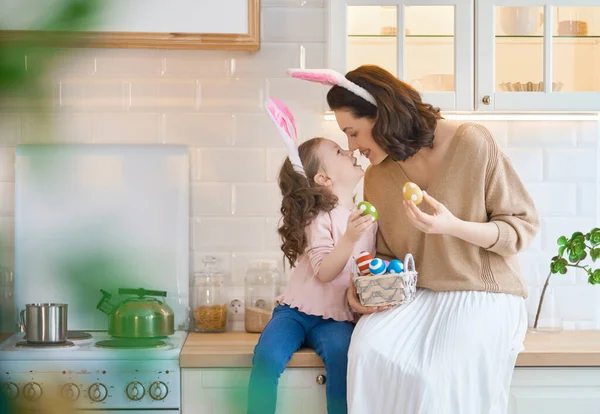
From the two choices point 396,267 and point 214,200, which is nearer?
point 396,267

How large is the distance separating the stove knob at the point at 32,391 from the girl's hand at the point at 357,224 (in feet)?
5.68

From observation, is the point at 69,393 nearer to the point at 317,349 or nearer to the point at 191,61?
the point at 317,349

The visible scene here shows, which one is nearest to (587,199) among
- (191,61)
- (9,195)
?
(191,61)

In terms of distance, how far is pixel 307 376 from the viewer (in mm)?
2373

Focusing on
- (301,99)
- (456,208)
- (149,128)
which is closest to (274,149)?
(301,99)

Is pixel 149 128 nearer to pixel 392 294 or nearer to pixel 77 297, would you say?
pixel 392 294

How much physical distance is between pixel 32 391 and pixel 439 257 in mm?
1988

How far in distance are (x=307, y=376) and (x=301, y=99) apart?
3.25 ft

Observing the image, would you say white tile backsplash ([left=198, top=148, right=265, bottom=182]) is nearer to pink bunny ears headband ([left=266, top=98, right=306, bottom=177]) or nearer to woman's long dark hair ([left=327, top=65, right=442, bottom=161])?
pink bunny ears headband ([left=266, top=98, right=306, bottom=177])

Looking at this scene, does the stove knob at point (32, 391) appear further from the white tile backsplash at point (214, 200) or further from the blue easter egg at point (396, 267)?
the white tile backsplash at point (214, 200)

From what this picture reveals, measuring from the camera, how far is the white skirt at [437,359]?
2.13 meters

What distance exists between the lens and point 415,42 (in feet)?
8.68

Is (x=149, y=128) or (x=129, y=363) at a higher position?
(x=149, y=128)

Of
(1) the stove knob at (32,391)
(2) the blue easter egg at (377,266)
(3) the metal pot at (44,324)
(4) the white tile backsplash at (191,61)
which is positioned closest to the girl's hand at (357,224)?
(2) the blue easter egg at (377,266)
